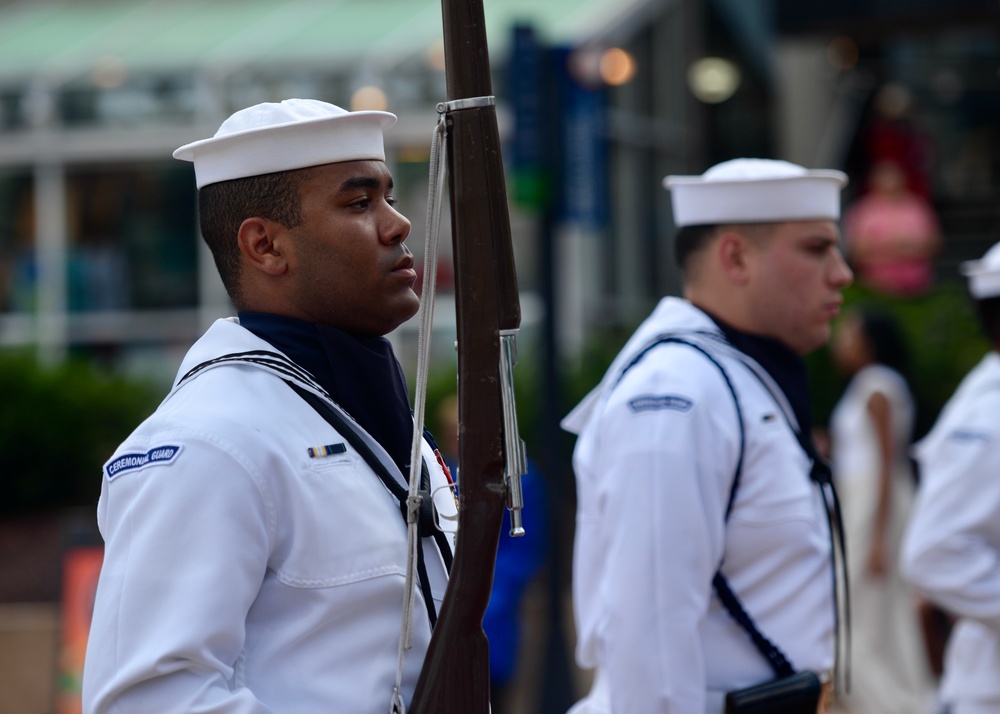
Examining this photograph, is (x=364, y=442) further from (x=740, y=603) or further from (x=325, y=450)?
(x=740, y=603)

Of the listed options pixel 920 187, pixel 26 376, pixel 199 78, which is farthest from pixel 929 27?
pixel 26 376

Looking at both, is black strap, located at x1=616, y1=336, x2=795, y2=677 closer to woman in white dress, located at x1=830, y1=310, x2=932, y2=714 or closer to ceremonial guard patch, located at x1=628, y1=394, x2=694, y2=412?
ceremonial guard patch, located at x1=628, y1=394, x2=694, y2=412

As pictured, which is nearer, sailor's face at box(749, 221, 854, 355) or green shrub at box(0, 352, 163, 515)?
sailor's face at box(749, 221, 854, 355)

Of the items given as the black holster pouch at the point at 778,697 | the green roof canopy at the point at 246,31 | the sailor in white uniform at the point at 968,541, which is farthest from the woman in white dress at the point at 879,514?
the green roof canopy at the point at 246,31

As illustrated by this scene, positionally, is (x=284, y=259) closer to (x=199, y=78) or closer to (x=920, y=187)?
(x=199, y=78)

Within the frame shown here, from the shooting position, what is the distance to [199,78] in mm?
12680

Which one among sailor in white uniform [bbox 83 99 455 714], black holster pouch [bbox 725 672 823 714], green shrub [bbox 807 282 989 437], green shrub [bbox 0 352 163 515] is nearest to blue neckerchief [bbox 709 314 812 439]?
black holster pouch [bbox 725 672 823 714]

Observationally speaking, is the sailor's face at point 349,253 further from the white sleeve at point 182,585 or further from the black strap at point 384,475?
the white sleeve at point 182,585

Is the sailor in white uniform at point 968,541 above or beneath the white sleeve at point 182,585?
beneath

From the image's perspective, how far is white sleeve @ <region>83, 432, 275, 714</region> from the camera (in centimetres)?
202

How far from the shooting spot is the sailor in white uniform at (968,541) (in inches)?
173

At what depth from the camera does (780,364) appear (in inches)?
146

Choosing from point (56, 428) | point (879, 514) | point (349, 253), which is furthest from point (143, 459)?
point (56, 428)

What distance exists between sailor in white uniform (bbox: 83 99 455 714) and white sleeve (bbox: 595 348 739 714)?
→ 0.90 m
